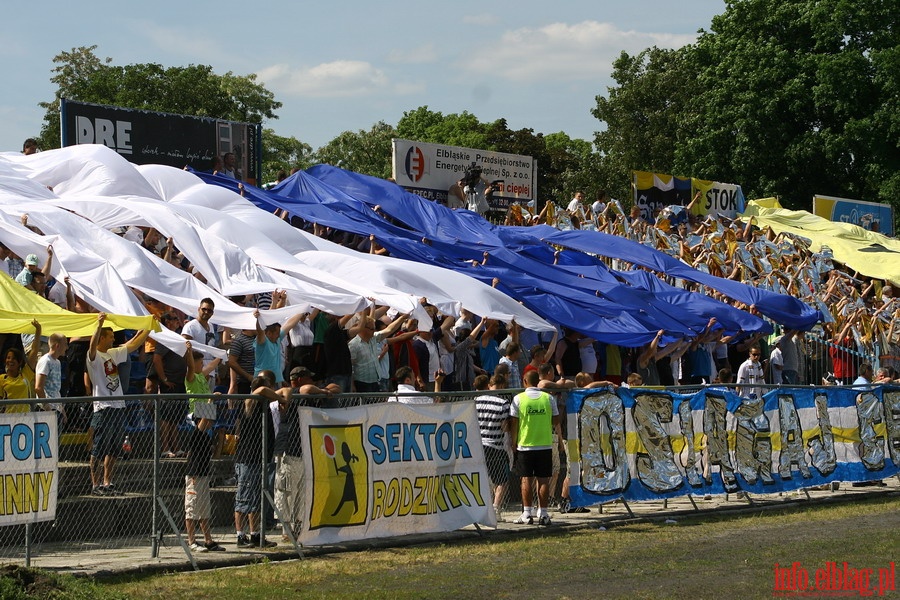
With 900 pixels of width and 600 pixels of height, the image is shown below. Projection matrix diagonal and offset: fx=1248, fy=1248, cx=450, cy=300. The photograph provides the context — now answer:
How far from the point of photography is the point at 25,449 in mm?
9922

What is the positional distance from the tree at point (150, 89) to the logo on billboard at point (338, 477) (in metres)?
43.5

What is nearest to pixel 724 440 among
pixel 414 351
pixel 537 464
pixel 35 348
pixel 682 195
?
pixel 537 464

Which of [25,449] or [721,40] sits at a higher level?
[721,40]

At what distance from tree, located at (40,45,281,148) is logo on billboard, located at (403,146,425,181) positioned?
26720mm

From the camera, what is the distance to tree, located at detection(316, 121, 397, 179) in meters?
65.8

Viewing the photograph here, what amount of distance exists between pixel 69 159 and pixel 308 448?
10615 mm

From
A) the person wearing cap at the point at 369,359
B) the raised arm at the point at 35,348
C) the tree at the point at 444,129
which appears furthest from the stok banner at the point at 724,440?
the tree at the point at 444,129

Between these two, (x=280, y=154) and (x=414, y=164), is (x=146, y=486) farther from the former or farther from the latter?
(x=280, y=154)

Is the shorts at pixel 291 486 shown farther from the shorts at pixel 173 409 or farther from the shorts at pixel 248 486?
the shorts at pixel 173 409

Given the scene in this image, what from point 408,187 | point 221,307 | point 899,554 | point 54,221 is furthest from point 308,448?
point 408,187

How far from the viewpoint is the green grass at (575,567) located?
9625 mm

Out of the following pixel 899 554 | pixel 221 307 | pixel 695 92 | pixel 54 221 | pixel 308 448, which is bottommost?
pixel 899 554

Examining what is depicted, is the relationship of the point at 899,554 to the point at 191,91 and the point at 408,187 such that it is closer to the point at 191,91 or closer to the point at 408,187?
the point at 408,187

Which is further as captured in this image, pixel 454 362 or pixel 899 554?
pixel 454 362
